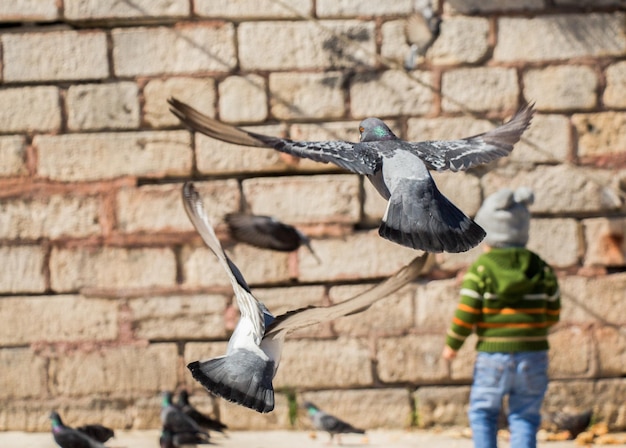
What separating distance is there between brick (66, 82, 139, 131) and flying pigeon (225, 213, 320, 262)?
88 centimetres

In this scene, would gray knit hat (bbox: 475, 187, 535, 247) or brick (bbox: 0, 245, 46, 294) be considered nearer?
gray knit hat (bbox: 475, 187, 535, 247)

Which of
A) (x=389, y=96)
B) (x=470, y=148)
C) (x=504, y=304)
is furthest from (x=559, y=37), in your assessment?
(x=470, y=148)

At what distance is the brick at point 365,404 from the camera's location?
5.54m

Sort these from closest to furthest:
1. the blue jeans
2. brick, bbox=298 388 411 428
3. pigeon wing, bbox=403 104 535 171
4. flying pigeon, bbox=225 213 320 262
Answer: pigeon wing, bbox=403 104 535 171, the blue jeans, flying pigeon, bbox=225 213 320 262, brick, bbox=298 388 411 428

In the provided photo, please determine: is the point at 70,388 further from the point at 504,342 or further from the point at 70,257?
the point at 504,342

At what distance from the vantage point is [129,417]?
5.59m

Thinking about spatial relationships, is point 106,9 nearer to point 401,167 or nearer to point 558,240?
point 558,240

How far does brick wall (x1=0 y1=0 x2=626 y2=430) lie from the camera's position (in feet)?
17.8

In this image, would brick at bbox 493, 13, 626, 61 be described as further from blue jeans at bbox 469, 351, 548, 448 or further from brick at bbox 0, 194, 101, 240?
brick at bbox 0, 194, 101, 240

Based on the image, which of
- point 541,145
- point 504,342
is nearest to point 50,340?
point 504,342

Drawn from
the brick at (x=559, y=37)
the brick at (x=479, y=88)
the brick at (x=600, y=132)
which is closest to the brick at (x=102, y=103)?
the brick at (x=479, y=88)

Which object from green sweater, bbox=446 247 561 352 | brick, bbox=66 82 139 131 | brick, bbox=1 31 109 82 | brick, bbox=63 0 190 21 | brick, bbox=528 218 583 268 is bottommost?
green sweater, bbox=446 247 561 352

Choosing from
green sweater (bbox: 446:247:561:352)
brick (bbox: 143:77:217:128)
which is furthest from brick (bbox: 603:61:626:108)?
brick (bbox: 143:77:217:128)

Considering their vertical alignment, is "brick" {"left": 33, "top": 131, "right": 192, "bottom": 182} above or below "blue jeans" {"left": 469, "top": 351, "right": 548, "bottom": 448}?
above
